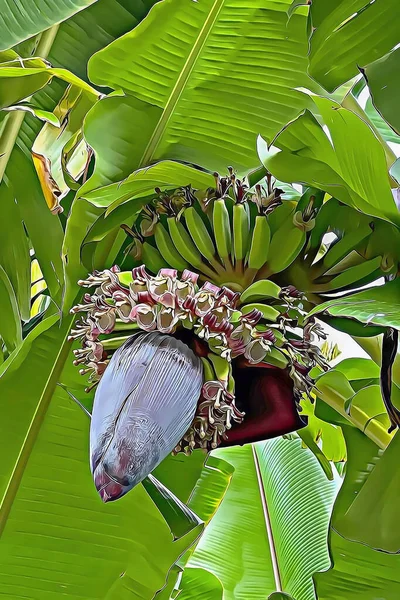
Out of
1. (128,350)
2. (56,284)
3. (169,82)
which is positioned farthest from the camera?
(56,284)

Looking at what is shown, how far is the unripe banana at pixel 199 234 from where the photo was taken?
0.58m

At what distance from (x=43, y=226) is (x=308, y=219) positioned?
0.34 metres

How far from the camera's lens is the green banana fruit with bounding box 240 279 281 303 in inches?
20.2

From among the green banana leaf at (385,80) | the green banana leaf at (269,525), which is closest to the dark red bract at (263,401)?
the green banana leaf at (385,80)

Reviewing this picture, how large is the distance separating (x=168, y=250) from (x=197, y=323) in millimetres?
142

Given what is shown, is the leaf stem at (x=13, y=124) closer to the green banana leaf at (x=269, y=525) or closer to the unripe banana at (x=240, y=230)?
the unripe banana at (x=240, y=230)

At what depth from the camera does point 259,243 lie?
0.56 metres

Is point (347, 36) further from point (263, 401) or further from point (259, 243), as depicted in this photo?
point (263, 401)

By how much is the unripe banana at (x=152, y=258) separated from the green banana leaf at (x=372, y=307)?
0.22 m

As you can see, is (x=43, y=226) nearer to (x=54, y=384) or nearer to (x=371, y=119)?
(x=54, y=384)

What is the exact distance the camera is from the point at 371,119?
2.65ft

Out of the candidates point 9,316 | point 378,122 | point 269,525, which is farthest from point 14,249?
point 269,525

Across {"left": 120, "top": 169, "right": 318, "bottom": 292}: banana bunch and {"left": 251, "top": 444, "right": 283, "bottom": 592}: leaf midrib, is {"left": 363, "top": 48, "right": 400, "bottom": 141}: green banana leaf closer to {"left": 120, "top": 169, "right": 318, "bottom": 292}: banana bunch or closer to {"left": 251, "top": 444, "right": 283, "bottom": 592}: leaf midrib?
{"left": 120, "top": 169, "right": 318, "bottom": 292}: banana bunch

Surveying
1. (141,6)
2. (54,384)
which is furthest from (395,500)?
(141,6)
